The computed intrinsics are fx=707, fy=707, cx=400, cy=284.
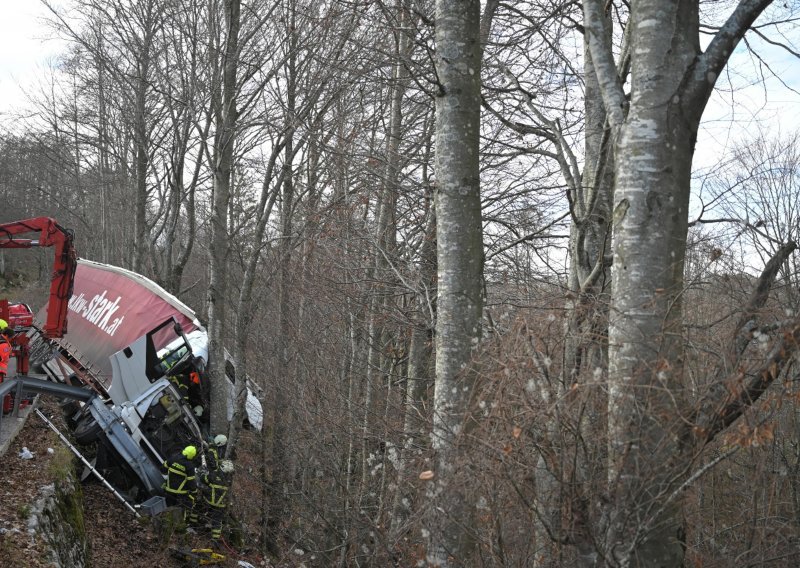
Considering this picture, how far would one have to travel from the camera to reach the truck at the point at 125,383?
36.8 ft

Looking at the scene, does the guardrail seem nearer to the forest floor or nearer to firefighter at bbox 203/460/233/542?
the forest floor

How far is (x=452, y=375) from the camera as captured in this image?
16.3ft

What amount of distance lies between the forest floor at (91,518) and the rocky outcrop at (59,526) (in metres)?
0.09

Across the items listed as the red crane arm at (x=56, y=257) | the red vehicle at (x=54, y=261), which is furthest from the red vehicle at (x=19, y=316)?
the red crane arm at (x=56, y=257)

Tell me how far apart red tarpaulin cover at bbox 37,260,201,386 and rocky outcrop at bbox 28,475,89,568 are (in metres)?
4.64

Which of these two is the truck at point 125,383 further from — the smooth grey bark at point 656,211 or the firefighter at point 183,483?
the smooth grey bark at point 656,211

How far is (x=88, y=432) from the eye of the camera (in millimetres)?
11188

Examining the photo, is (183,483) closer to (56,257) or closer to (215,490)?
(215,490)

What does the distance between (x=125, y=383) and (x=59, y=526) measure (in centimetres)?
426

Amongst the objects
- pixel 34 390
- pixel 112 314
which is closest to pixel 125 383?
pixel 34 390

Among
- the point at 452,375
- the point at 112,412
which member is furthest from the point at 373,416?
the point at 452,375

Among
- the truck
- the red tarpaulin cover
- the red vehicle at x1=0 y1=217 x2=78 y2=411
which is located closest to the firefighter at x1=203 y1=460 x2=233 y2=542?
the truck

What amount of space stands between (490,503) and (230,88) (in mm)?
11113

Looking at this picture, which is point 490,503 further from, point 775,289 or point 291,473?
point 291,473
